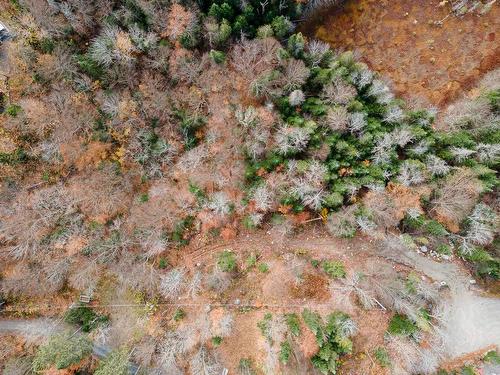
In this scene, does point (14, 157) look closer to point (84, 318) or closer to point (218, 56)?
point (84, 318)

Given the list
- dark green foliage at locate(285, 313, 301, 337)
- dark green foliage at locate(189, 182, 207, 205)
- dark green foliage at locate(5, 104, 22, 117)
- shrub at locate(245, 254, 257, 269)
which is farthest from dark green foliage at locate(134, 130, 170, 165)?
dark green foliage at locate(285, 313, 301, 337)

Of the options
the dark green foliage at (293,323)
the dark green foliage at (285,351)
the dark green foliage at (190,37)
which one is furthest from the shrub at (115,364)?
the dark green foliage at (190,37)

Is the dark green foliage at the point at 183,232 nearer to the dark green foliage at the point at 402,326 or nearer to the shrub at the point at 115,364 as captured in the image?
the shrub at the point at 115,364

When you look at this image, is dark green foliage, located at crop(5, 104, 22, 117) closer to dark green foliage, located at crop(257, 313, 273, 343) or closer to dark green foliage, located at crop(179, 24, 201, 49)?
dark green foliage, located at crop(179, 24, 201, 49)

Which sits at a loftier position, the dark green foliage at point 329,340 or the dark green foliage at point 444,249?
the dark green foliage at point 444,249

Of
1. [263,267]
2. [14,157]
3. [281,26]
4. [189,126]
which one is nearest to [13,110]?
[14,157]
